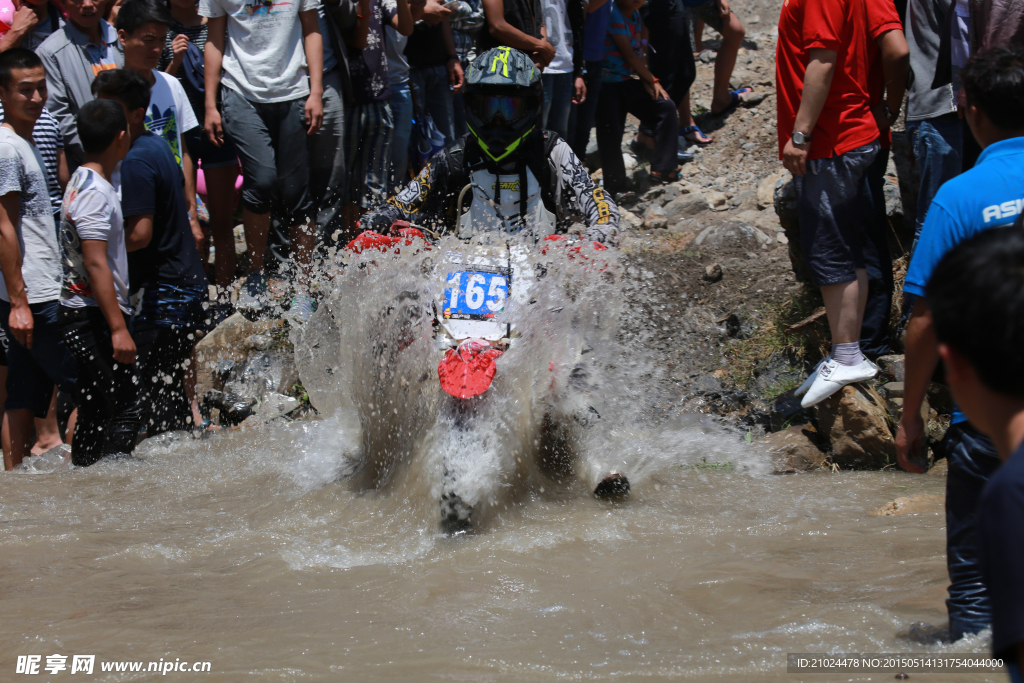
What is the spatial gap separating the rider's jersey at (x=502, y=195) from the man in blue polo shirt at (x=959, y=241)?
8.30 ft

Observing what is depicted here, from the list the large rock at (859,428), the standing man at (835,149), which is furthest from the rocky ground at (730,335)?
the standing man at (835,149)

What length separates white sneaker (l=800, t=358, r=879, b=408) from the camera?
16.6ft

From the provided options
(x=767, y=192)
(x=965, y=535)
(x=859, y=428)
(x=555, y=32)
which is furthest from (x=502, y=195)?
(x=767, y=192)

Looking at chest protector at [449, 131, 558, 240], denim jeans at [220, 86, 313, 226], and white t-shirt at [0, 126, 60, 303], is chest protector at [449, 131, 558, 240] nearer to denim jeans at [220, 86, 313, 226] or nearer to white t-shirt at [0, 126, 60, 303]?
denim jeans at [220, 86, 313, 226]

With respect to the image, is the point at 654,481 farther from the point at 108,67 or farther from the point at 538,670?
the point at 108,67

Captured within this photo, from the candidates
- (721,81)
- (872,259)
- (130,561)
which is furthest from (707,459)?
(721,81)

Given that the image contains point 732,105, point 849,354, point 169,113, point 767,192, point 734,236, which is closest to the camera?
point 849,354

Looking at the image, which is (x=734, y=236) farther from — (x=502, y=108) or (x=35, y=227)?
(x=35, y=227)

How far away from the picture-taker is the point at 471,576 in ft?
12.3

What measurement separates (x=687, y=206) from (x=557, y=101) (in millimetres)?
1703

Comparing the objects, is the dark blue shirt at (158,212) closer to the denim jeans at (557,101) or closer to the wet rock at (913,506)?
the denim jeans at (557,101)

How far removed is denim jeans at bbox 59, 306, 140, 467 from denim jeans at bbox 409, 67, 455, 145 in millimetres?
3584

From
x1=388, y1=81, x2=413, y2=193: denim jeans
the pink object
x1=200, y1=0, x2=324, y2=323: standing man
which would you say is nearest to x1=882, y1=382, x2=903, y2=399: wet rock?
x1=200, y1=0, x2=324, y2=323: standing man

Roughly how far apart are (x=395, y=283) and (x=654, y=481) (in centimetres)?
189
